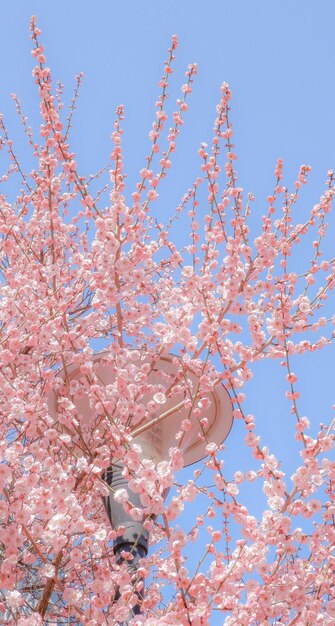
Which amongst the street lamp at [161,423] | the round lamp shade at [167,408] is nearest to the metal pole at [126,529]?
the street lamp at [161,423]

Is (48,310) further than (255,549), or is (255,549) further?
(48,310)

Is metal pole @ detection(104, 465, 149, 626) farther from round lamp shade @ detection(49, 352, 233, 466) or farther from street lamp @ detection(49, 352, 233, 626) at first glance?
round lamp shade @ detection(49, 352, 233, 466)

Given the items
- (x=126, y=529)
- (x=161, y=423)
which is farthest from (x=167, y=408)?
(x=126, y=529)

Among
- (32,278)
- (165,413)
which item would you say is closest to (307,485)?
(165,413)

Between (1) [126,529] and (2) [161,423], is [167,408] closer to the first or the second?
(2) [161,423]

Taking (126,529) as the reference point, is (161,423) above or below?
above

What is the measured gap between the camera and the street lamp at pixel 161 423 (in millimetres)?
4867

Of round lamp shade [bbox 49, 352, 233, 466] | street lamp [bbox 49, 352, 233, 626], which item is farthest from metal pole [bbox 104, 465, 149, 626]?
round lamp shade [bbox 49, 352, 233, 466]

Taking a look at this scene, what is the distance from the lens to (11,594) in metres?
3.99

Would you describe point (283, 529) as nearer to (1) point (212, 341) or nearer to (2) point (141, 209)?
(1) point (212, 341)

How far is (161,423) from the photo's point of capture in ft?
18.2

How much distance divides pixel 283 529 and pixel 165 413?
4.33 ft

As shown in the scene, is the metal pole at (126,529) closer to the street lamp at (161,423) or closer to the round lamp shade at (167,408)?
the street lamp at (161,423)

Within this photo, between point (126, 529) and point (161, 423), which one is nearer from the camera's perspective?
point (126, 529)
